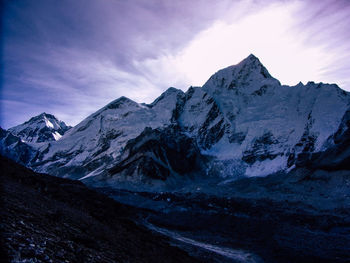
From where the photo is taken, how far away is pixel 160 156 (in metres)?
145

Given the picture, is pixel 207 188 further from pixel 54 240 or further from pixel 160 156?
pixel 54 240

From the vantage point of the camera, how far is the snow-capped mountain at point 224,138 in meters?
129

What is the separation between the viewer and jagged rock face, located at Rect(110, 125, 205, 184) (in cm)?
13162

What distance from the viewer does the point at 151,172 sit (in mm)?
129125

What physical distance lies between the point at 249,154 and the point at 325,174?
5204cm

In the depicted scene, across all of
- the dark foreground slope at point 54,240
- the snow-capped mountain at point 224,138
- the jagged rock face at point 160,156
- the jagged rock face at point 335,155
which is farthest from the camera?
the jagged rock face at point 160,156

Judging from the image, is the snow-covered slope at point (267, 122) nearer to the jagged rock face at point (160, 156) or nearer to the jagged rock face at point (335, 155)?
the jagged rock face at point (335, 155)

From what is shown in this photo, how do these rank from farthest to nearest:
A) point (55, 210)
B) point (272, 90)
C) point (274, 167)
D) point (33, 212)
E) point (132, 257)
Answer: point (272, 90) < point (274, 167) < point (55, 210) < point (132, 257) < point (33, 212)

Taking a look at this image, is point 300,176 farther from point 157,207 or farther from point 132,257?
point 132,257

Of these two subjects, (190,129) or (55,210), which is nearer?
(55,210)

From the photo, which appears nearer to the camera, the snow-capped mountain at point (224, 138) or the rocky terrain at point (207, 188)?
the rocky terrain at point (207, 188)

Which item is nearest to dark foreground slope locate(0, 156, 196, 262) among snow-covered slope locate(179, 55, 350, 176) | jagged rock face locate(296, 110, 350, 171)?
jagged rock face locate(296, 110, 350, 171)

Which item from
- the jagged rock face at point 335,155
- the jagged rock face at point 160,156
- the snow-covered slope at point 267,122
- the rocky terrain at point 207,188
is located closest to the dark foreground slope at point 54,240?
the rocky terrain at point 207,188

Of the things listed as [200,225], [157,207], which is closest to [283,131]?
[157,207]
